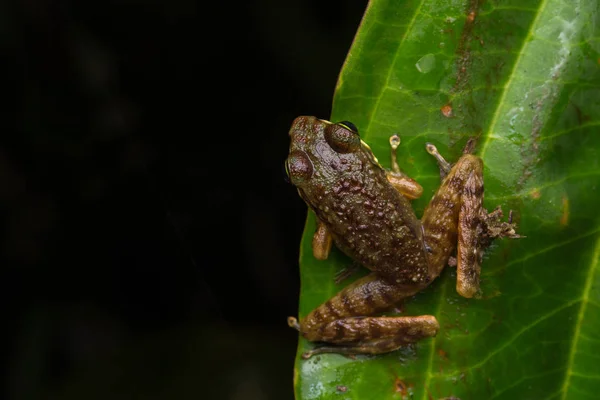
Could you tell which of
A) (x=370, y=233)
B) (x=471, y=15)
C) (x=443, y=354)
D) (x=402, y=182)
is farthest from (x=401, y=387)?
(x=471, y=15)

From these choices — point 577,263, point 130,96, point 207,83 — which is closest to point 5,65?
point 130,96

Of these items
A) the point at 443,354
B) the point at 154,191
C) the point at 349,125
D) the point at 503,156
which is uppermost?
the point at 349,125

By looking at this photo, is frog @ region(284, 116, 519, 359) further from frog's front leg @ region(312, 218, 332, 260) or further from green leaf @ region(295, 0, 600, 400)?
green leaf @ region(295, 0, 600, 400)

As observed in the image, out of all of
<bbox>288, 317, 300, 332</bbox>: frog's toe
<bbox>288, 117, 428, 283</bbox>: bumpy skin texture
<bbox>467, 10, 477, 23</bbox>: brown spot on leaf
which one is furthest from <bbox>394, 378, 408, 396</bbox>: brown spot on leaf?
<bbox>467, 10, 477, 23</bbox>: brown spot on leaf

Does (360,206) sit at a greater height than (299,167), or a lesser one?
lesser

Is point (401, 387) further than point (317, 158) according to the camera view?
No

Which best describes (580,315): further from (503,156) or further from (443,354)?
(503,156)

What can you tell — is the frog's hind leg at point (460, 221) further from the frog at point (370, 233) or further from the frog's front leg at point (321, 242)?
the frog's front leg at point (321, 242)

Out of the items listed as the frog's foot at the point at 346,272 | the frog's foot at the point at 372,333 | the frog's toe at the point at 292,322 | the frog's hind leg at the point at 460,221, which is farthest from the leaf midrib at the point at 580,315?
the frog's toe at the point at 292,322
